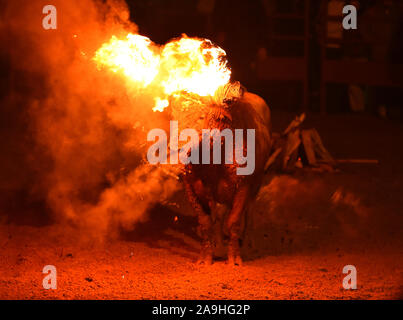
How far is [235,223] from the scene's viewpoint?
7.98 m

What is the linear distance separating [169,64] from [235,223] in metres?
2.21

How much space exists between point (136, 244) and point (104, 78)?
9.21ft

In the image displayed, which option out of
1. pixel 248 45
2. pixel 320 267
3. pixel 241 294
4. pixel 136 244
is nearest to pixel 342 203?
pixel 320 267

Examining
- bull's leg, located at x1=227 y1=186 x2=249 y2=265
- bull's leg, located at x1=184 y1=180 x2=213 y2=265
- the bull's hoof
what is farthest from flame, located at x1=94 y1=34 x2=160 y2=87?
the bull's hoof

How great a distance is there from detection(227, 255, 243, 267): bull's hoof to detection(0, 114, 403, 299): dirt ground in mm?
88

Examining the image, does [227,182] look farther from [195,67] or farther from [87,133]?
[87,133]

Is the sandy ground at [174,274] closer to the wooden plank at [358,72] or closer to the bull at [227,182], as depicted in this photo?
the bull at [227,182]

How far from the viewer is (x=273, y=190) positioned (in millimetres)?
11234

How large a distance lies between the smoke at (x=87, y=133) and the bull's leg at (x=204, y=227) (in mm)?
1492

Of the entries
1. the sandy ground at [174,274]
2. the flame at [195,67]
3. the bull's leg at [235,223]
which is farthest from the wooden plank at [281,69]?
the flame at [195,67]

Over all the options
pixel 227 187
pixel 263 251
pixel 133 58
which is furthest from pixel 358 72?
pixel 133 58

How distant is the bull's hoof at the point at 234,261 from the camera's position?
7.87m

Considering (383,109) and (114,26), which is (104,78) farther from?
(383,109)

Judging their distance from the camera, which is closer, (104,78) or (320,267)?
(320,267)
